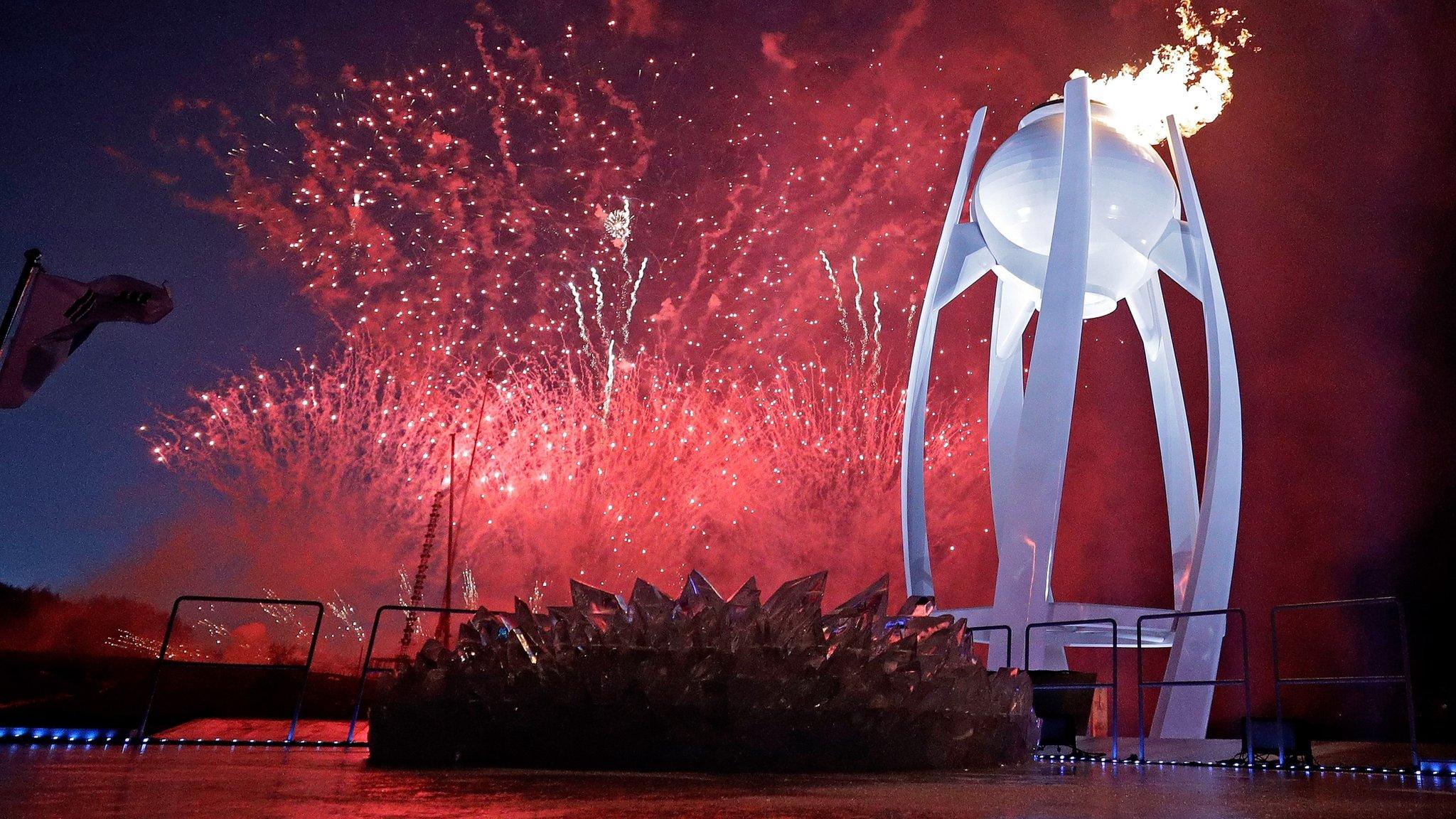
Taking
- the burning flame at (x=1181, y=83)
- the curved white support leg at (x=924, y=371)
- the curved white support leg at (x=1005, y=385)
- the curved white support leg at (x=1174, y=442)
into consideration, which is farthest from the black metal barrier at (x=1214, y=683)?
the burning flame at (x=1181, y=83)

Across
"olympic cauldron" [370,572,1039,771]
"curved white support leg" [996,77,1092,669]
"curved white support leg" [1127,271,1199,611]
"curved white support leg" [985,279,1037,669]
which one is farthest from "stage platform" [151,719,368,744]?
"curved white support leg" [1127,271,1199,611]

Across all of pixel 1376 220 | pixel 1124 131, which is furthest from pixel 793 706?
pixel 1376 220

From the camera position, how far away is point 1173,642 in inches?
492

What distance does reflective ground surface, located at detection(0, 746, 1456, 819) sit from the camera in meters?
2.12

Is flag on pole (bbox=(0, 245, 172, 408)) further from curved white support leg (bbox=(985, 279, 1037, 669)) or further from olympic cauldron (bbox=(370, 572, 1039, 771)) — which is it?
curved white support leg (bbox=(985, 279, 1037, 669))

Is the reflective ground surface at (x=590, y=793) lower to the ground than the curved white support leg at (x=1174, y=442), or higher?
lower

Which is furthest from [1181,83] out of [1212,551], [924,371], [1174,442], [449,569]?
[449,569]

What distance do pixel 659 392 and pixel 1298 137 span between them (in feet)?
41.1

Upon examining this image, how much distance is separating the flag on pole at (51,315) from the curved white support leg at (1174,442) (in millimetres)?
12797

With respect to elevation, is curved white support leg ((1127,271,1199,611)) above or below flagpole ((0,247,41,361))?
above

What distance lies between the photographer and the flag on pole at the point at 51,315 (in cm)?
635

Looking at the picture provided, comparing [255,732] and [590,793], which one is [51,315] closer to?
[255,732]

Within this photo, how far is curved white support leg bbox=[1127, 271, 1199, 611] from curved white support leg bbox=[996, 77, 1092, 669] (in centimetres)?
272

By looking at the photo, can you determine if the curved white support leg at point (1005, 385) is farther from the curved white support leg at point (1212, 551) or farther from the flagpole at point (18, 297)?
the flagpole at point (18, 297)
